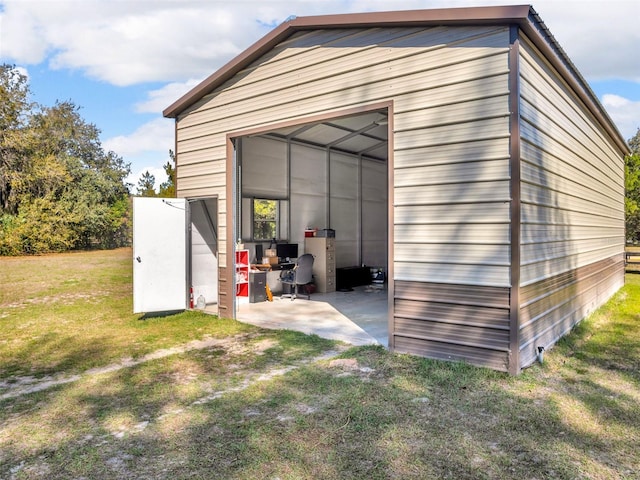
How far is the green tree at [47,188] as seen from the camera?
1869 cm

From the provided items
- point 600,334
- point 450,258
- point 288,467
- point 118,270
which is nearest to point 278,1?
point 450,258

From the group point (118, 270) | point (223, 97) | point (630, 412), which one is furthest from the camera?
point (118, 270)

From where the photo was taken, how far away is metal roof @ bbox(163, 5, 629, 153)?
3.89m

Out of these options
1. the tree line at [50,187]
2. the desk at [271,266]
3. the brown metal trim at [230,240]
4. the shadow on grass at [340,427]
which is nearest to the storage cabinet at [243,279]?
the desk at [271,266]

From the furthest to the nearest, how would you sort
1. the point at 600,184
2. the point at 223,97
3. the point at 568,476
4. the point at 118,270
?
the point at 118,270 → the point at 600,184 → the point at 223,97 → the point at 568,476

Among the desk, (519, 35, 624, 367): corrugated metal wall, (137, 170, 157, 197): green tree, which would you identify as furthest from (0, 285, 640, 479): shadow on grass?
(137, 170, 157, 197): green tree

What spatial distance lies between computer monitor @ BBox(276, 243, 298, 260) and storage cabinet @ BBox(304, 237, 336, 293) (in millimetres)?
351

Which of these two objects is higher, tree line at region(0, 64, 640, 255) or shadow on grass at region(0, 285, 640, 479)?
tree line at region(0, 64, 640, 255)

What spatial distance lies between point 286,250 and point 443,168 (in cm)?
562

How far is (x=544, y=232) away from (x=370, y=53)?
2.59m

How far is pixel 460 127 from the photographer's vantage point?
4133mm

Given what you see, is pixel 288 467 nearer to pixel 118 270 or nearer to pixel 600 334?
pixel 600 334

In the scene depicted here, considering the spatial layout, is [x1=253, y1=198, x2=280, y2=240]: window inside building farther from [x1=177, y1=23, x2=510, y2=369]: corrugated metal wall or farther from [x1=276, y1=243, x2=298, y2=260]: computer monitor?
[x1=177, y1=23, x2=510, y2=369]: corrugated metal wall

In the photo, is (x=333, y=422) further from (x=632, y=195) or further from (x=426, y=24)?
(x=632, y=195)
